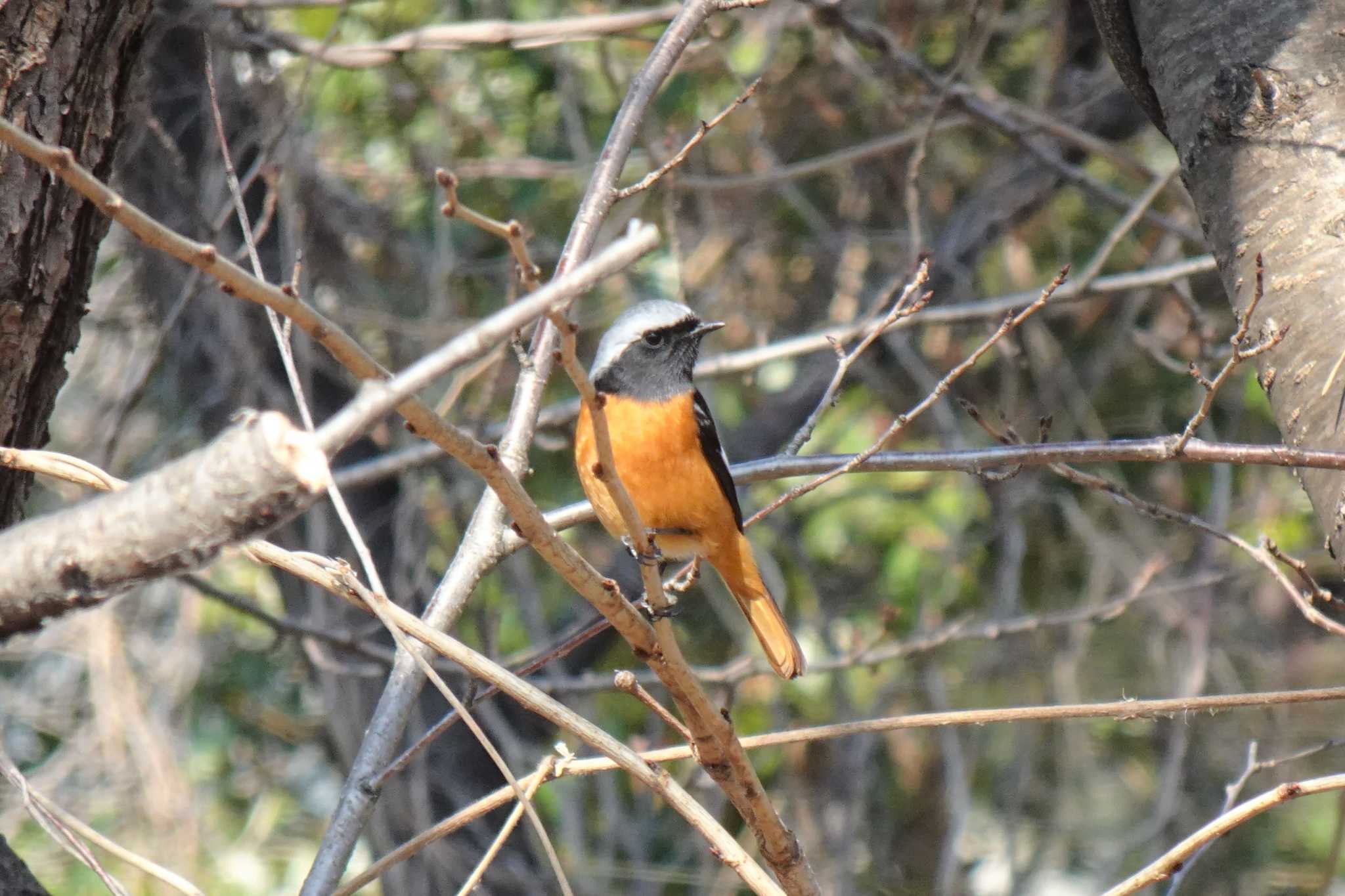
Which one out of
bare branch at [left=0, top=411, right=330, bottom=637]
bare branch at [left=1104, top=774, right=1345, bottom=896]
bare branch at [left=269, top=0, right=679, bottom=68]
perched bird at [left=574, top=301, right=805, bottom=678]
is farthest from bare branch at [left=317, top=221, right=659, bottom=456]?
Answer: bare branch at [left=269, top=0, right=679, bottom=68]

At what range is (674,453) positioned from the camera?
3.67m

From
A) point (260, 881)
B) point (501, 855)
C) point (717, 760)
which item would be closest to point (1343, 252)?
point (717, 760)

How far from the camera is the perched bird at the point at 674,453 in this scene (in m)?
3.66

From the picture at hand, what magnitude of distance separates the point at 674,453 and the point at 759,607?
0.65 meters

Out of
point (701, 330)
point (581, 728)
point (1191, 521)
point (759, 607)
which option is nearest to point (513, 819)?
point (581, 728)

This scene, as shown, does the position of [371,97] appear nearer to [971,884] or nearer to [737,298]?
[737,298]

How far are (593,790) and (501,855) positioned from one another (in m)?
1.05

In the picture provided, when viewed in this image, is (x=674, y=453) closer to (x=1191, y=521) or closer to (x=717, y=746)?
(x=1191, y=521)

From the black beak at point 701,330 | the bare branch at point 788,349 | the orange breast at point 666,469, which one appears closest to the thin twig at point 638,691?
the orange breast at point 666,469

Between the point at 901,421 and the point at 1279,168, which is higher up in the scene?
the point at 1279,168

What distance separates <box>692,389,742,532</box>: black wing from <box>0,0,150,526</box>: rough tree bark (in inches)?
67.0

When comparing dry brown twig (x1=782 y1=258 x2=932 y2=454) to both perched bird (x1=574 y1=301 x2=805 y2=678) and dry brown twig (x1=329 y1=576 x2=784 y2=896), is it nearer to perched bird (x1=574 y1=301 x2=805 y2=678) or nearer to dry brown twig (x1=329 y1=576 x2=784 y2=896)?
perched bird (x1=574 y1=301 x2=805 y2=678)

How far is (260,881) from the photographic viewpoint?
20.6ft

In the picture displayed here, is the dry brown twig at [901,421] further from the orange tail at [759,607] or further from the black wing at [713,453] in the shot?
the orange tail at [759,607]
